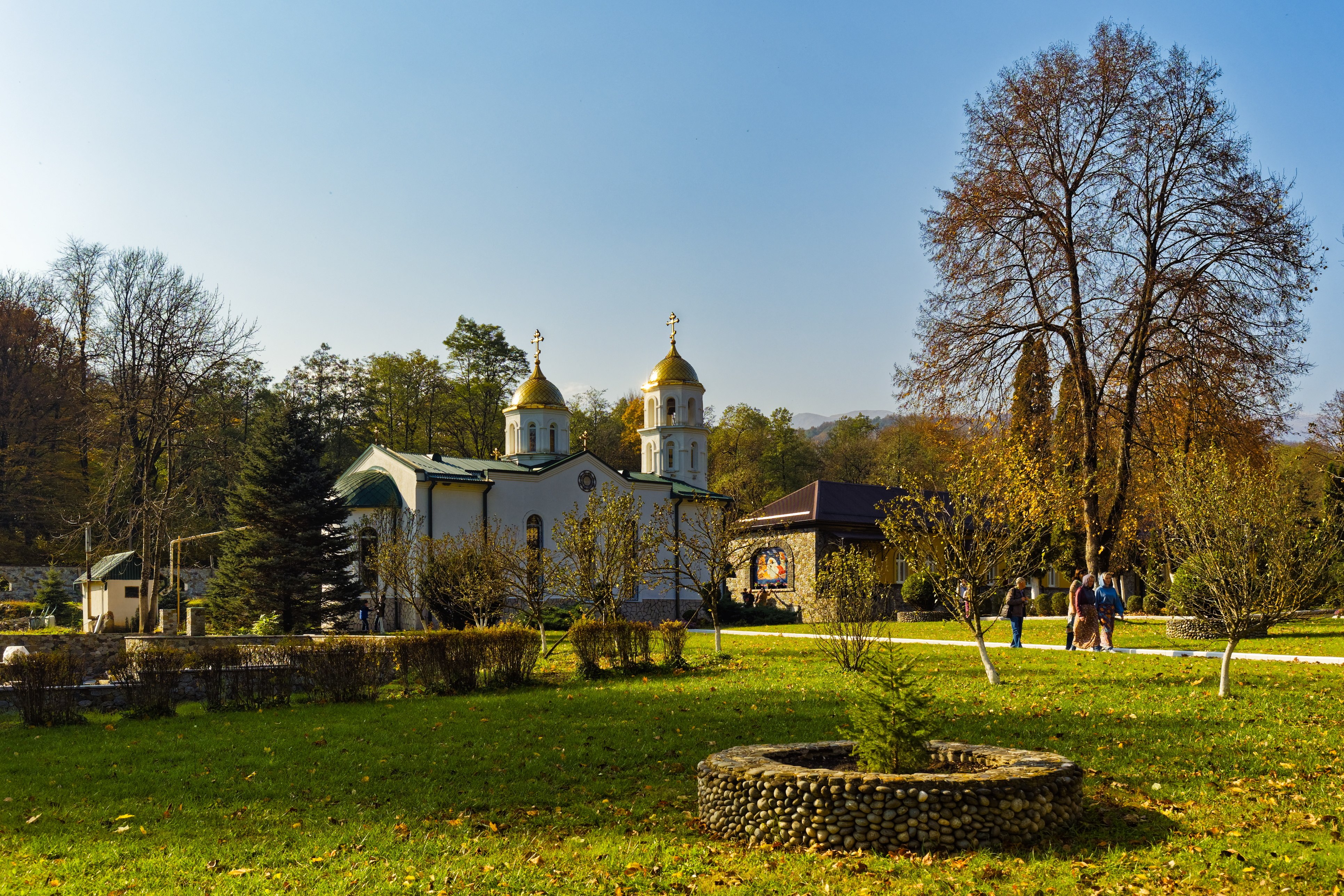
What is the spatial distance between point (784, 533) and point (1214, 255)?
55.9ft

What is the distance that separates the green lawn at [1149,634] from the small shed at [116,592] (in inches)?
777

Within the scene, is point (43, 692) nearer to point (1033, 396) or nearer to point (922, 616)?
point (1033, 396)

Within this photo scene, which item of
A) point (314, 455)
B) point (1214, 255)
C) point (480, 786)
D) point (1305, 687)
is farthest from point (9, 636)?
point (1214, 255)

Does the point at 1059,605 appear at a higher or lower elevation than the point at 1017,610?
lower

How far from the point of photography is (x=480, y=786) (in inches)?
364

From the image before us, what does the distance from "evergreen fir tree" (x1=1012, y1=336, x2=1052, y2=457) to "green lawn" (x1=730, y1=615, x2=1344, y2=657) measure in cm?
453

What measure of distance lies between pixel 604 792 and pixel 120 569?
92.2 ft

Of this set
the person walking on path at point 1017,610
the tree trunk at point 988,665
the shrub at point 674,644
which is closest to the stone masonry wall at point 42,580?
the shrub at point 674,644

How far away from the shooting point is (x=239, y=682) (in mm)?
14430

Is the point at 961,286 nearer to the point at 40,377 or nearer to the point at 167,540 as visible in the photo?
the point at 167,540

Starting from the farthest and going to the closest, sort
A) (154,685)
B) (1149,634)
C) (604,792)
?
(1149,634), (154,685), (604,792)

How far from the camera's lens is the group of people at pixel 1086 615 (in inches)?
703

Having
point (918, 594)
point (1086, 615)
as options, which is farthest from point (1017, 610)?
point (918, 594)

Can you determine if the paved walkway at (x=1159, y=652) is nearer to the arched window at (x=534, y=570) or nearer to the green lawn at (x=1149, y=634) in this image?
the green lawn at (x=1149, y=634)
